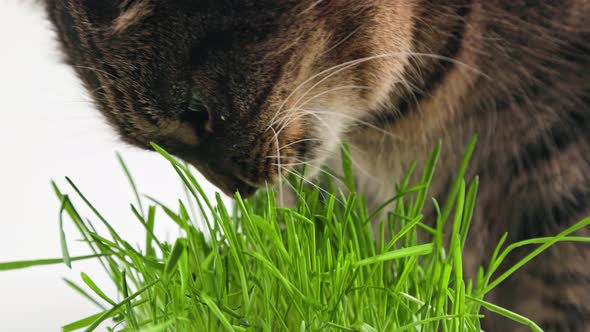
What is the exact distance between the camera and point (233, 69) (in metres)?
0.63

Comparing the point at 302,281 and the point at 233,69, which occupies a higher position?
the point at 233,69

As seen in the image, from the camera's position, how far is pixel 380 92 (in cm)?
75

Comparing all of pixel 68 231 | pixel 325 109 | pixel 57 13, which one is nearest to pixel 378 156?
pixel 325 109

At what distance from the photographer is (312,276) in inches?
24.7

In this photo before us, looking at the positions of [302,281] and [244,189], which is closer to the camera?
[302,281]

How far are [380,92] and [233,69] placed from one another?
19 cm

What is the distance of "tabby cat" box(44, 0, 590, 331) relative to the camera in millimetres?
617

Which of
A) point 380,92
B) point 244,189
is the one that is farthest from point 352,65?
point 244,189

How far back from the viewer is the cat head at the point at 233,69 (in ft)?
1.99

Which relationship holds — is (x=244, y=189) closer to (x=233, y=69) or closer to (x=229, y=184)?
(x=229, y=184)

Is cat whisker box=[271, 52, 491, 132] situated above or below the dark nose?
above

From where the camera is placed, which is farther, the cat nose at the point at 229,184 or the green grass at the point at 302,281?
the cat nose at the point at 229,184

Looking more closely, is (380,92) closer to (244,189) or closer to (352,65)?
(352,65)

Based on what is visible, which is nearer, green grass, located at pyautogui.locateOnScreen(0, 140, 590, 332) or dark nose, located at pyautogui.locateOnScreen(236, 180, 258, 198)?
green grass, located at pyautogui.locateOnScreen(0, 140, 590, 332)
